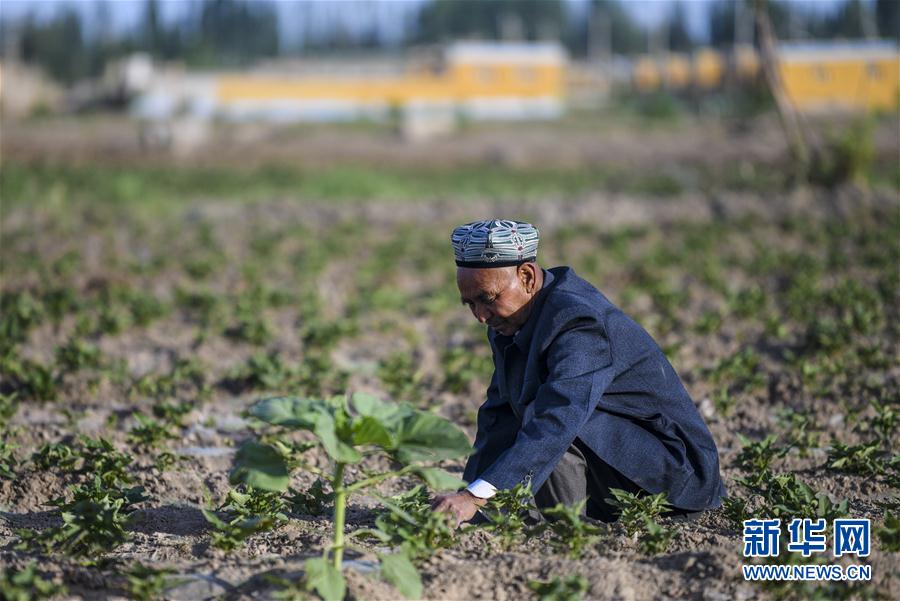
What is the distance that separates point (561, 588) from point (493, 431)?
942 mm

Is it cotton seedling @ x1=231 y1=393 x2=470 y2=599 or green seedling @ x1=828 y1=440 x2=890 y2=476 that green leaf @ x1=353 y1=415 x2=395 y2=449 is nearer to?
cotton seedling @ x1=231 y1=393 x2=470 y2=599

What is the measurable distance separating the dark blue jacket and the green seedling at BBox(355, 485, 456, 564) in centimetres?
21

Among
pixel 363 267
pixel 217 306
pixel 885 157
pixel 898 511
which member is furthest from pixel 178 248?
pixel 885 157

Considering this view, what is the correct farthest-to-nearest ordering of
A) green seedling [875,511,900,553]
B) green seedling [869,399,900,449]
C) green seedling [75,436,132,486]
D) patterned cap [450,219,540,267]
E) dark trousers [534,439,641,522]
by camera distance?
green seedling [869,399,900,449], green seedling [75,436,132,486], dark trousers [534,439,641,522], patterned cap [450,219,540,267], green seedling [875,511,900,553]

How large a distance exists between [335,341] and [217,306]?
1.24 metres

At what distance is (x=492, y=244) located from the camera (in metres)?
3.30

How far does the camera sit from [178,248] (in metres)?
9.99

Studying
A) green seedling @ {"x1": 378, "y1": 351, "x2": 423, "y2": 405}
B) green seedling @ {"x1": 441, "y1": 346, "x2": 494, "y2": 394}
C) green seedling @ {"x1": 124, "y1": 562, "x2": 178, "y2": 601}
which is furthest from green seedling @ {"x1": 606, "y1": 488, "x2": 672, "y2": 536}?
green seedling @ {"x1": 441, "y1": 346, "x2": 494, "y2": 394}

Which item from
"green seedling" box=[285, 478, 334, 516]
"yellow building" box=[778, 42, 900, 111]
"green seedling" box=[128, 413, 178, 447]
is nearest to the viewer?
"green seedling" box=[285, 478, 334, 516]

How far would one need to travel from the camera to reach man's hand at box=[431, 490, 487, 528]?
3172 millimetres

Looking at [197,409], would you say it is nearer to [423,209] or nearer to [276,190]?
[423,209]

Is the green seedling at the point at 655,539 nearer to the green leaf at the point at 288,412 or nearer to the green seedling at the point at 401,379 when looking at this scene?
the green leaf at the point at 288,412

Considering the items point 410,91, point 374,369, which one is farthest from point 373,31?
point 374,369

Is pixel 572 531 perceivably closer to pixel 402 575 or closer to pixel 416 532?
pixel 416 532
